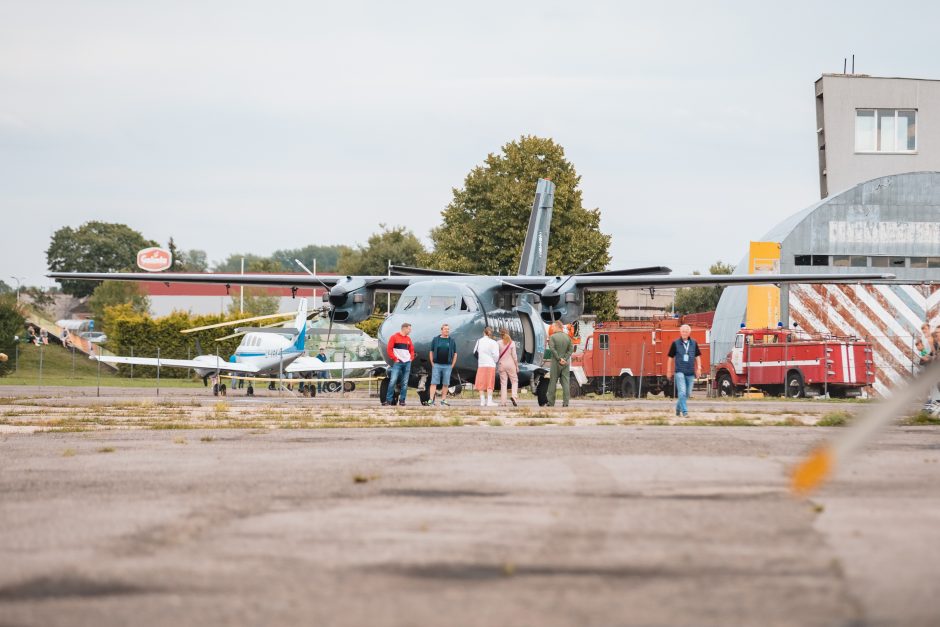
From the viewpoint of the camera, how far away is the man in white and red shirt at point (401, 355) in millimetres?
24750

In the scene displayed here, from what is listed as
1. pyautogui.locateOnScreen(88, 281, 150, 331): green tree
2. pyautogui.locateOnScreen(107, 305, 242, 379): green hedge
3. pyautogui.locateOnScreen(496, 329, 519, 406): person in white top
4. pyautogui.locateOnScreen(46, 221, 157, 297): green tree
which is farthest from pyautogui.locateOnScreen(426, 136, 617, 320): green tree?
pyautogui.locateOnScreen(46, 221, 157, 297): green tree

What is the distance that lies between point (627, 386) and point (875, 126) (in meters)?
14.7

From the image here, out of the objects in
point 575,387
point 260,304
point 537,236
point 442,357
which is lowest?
point 575,387

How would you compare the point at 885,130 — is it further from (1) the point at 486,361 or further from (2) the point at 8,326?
(2) the point at 8,326

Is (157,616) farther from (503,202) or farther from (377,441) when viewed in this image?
(503,202)

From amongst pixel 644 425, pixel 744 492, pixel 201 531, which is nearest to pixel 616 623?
pixel 201 531

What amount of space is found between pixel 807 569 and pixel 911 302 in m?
34.6

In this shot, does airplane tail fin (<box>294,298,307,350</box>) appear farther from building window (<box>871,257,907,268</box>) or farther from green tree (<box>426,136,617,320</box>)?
building window (<box>871,257,907,268</box>)

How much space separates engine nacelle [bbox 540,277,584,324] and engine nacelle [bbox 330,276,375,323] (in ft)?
13.9

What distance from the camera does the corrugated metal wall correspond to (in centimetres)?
3731

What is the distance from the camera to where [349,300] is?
27.6 metres

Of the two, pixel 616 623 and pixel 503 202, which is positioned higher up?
pixel 503 202

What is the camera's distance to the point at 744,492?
27.4 feet

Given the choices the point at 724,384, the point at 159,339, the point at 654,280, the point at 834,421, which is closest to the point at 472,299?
the point at 654,280
